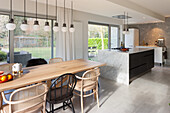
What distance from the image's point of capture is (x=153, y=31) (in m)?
7.56

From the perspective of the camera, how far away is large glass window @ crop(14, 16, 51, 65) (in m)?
3.69

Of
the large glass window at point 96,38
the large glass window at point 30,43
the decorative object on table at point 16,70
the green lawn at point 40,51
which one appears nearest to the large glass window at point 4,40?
the large glass window at point 30,43

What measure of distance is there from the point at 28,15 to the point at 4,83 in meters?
2.61

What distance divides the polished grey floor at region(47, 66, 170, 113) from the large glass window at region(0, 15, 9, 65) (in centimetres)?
224

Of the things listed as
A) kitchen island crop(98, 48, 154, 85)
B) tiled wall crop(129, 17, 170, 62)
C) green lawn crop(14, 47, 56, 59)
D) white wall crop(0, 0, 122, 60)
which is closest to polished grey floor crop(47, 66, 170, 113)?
kitchen island crop(98, 48, 154, 85)

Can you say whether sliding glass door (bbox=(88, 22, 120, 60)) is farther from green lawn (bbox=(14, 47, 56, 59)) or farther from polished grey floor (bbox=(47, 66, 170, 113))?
polished grey floor (bbox=(47, 66, 170, 113))

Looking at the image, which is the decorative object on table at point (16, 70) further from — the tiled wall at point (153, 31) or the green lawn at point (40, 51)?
the tiled wall at point (153, 31)

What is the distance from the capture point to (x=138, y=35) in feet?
26.6

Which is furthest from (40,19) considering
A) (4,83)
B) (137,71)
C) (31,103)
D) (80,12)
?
(137,71)

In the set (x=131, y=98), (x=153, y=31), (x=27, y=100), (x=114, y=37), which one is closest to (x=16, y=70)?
(x=27, y=100)

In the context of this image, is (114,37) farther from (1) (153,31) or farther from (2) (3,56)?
(2) (3,56)

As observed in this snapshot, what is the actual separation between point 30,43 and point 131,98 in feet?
10.5

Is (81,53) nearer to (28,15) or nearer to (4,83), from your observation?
(28,15)

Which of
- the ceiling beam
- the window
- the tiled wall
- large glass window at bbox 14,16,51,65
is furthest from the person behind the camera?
the window
